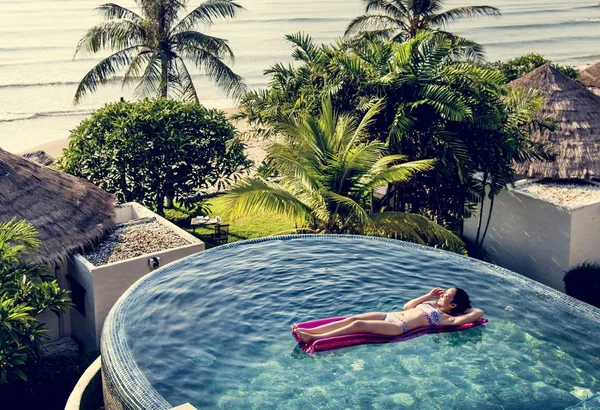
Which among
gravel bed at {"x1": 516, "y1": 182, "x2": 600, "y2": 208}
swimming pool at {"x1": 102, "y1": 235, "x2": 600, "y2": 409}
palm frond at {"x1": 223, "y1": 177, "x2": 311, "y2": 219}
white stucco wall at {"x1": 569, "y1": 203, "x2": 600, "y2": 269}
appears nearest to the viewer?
swimming pool at {"x1": 102, "y1": 235, "x2": 600, "y2": 409}

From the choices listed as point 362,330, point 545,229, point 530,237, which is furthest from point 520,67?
point 362,330

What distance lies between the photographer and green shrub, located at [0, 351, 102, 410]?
12438mm

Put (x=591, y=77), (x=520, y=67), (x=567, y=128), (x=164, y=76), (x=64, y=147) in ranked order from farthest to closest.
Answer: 1. (x=64, y=147)
2. (x=591, y=77)
3. (x=520, y=67)
4. (x=164, y=76)
5. (x=567, y=128)

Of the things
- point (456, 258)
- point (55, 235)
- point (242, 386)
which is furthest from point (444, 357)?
point (55, 235)

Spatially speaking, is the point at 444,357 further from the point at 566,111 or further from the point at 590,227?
the point at 566,111

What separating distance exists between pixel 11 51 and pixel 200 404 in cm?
6242

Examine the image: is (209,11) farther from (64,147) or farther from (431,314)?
(431,314)

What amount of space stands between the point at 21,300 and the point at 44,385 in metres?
1.43

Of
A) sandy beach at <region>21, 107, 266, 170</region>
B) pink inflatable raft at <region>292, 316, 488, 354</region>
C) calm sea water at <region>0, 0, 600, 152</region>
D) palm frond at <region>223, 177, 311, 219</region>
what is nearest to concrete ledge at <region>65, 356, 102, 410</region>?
pink inflatable raft at <region>292, 316, 488, 354</region>

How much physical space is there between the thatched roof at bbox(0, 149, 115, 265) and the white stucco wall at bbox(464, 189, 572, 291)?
29.7ft

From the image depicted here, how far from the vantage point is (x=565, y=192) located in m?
18.5

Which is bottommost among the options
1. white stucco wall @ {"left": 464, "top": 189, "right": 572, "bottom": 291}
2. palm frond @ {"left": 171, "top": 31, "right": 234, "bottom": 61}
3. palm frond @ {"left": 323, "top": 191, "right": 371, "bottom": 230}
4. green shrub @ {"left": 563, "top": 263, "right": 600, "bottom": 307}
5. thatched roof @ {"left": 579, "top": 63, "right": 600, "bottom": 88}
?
green shrub @ {"left": 563, "top": 263, "right": 600, "bottom": 307}

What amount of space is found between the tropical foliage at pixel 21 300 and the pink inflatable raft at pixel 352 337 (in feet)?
13.7

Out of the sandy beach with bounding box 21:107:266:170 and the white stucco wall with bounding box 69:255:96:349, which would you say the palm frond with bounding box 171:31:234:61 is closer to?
the sandy beach with bounding box 21:107:266:170
